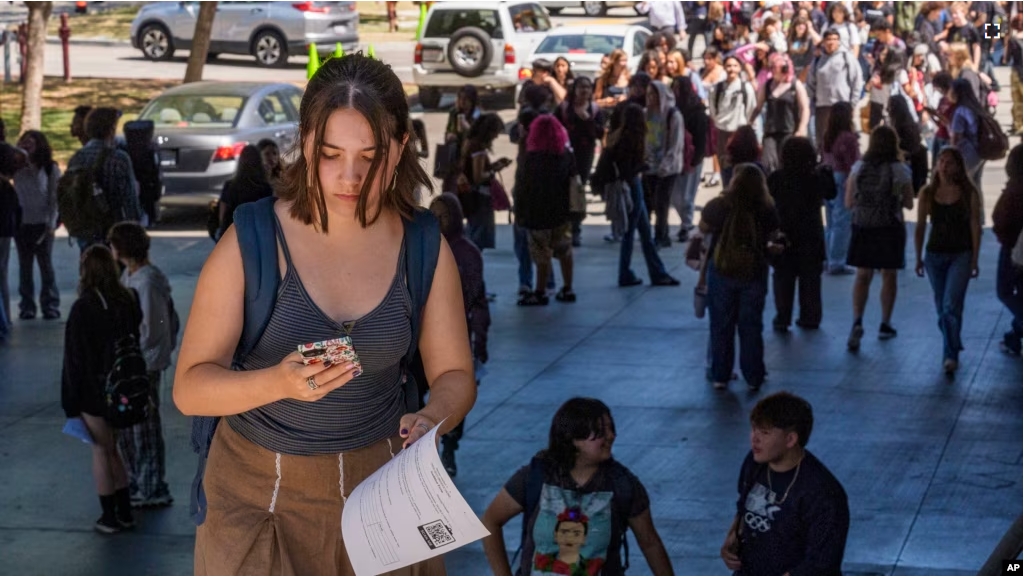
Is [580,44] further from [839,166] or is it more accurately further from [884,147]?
[884,147]

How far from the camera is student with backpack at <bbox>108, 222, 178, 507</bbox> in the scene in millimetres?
8055

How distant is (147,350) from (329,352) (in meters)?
5.52

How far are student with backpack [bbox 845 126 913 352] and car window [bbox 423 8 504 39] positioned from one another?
16886 mm

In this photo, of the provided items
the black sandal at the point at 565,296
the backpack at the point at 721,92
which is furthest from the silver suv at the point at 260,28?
the black sandal at the point at 565,296

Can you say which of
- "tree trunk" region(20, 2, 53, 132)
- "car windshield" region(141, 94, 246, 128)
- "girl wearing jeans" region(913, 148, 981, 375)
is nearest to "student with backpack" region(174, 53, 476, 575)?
"girl wearing jeans" region(913, 148, 981, 375)

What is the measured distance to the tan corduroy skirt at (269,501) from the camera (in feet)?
10.7

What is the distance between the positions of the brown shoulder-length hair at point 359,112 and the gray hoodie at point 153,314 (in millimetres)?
5045

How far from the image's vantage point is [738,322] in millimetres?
10297

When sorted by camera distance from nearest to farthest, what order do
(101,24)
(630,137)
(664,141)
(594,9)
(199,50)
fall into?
(630,137) → (664,141) → (199,50) → (594,9) → (101,24)

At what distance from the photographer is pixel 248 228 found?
3.22 m

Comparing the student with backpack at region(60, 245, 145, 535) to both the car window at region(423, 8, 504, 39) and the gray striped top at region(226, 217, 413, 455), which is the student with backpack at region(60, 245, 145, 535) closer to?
the gray striped top at region(226, 217, 413, 455)

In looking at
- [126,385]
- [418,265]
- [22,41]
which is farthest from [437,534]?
[22,41]

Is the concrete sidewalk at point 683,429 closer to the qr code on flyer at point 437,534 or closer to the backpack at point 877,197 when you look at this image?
the backpack at point 877,197

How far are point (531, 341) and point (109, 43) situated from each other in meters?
27.4
